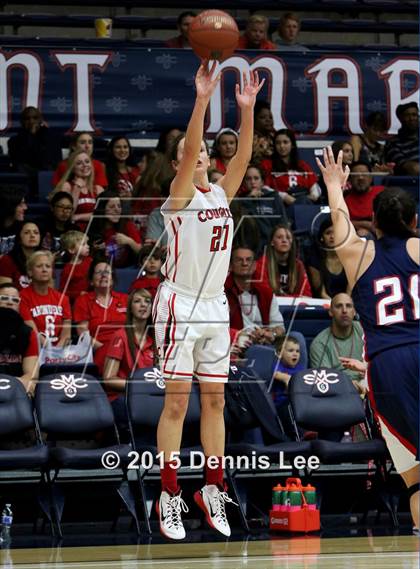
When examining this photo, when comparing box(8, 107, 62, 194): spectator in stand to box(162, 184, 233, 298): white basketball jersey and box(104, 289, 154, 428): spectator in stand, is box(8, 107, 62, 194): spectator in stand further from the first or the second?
box(162, 184, 233, 298): white basketball jersey

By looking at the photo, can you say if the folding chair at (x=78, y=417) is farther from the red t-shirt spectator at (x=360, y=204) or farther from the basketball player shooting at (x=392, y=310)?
the red t-shirt spectator at (x=360, y=204)

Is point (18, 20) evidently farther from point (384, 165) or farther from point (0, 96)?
point (384, 165)

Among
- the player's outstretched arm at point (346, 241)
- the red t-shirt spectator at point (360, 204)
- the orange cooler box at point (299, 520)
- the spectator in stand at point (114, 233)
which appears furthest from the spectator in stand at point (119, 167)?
the player's outstretched arm at point (346, 241)

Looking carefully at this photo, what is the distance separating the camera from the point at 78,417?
9.01 meters

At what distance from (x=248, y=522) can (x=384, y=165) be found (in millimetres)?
4803

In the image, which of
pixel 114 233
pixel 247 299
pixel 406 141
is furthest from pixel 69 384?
pixel 406 141

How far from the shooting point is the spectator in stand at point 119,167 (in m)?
11.4

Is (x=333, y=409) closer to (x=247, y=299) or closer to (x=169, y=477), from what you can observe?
(x=247, y=299)

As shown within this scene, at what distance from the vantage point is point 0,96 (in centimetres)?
1242

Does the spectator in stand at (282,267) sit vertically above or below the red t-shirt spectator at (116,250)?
below

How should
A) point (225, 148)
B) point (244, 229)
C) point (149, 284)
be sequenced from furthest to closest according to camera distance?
point (225, 148) → point (244, 229) → point (149, 284)

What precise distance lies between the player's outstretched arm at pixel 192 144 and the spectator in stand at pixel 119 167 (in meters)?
4.61

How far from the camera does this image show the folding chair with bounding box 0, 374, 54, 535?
841cm

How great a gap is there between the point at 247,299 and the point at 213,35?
304 centimetres
